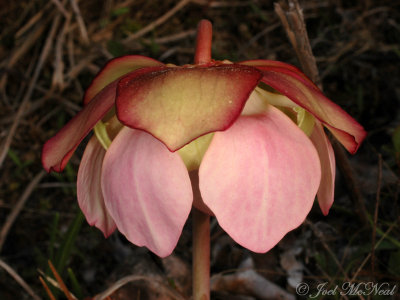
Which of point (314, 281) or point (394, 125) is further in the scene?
point (394, 125)

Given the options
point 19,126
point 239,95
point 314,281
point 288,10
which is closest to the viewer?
point 239,95

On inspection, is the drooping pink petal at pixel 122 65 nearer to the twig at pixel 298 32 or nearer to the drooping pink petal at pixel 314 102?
the drooping pink petal at pixel 314 102

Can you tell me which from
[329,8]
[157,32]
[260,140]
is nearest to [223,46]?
[157,32]

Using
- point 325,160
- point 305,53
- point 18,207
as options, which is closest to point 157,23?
point 18,207

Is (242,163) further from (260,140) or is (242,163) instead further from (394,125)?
(394,125)

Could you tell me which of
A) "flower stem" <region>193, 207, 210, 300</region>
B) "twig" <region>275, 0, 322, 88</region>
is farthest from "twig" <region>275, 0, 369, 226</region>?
"flower stem" <region>193, 207, 210, 300</region>

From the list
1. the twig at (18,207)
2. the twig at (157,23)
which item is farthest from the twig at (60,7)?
the twig at (18,207)

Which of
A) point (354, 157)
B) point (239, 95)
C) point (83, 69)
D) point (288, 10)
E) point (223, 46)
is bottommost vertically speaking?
point (354, 157)

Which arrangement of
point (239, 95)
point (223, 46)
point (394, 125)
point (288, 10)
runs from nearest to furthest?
point (239, 95) → point (288, 10) → point (394, 125) → point (223, 46)
